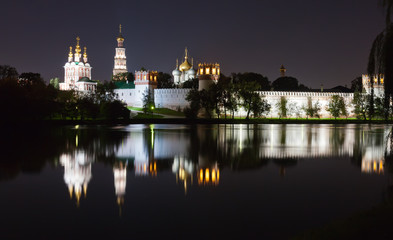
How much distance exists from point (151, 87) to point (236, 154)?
218 ft

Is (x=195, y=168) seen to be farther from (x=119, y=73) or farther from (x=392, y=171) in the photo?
(x=119, y=73)

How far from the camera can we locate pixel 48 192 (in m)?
9.13

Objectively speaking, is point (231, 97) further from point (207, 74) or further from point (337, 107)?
point (337, 107)

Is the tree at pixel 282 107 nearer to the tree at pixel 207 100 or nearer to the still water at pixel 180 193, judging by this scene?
the tree at pixel 207 100

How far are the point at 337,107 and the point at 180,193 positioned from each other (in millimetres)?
64664

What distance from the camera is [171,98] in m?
77.0

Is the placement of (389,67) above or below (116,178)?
above

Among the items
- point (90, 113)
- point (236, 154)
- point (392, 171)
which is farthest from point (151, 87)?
point (392, 171)

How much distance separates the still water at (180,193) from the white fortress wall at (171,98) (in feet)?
197

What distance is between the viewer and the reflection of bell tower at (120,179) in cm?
870

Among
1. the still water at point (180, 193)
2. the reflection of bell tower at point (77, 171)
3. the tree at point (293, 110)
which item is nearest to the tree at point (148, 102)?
the tree at point (293, 110)

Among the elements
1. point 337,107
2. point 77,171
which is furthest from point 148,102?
point 77,171

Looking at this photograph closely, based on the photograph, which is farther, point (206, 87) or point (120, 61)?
point (120, 61)

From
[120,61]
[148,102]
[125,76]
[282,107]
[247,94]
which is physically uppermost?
[120,61]
